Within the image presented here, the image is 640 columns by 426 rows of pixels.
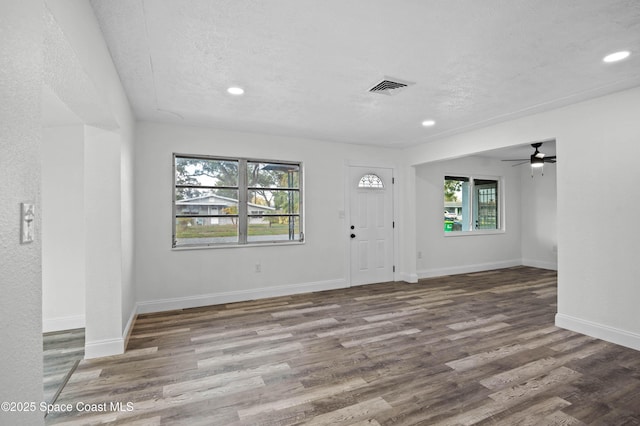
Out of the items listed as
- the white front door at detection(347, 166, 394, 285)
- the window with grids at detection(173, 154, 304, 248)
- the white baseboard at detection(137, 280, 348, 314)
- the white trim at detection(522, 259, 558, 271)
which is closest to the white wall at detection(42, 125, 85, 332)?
the white baseboard at detection(137, 280, 348, 314)

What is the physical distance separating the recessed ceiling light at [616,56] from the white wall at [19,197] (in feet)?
11.8

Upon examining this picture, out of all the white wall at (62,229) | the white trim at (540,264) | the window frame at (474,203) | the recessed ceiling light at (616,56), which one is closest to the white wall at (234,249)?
the white wall at (62,229)

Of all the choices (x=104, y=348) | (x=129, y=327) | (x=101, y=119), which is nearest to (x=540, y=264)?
(x=129, y=327)

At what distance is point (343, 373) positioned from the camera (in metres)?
2.63

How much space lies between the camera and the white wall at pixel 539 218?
7.12 metres

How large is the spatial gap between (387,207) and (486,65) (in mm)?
3556

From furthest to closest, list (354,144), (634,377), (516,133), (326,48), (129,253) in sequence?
(354,144)
(516,133)
(129,253)
(634,377)
(326,48)

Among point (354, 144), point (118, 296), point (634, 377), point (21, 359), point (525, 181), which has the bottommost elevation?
A: point (634, 377)

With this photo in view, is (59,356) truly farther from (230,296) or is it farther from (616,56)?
(616,56)

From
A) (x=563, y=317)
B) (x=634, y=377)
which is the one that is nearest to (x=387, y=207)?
(x=563, y=317)

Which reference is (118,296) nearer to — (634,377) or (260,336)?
(260,336)

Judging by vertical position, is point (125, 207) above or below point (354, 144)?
below

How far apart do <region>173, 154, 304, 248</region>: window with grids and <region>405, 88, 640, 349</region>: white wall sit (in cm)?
348

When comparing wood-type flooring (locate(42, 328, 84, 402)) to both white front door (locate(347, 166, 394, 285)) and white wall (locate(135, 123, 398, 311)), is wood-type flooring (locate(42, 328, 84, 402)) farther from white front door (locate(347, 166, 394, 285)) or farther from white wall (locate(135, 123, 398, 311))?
white front door (locate(347, 166, 394, 285))
